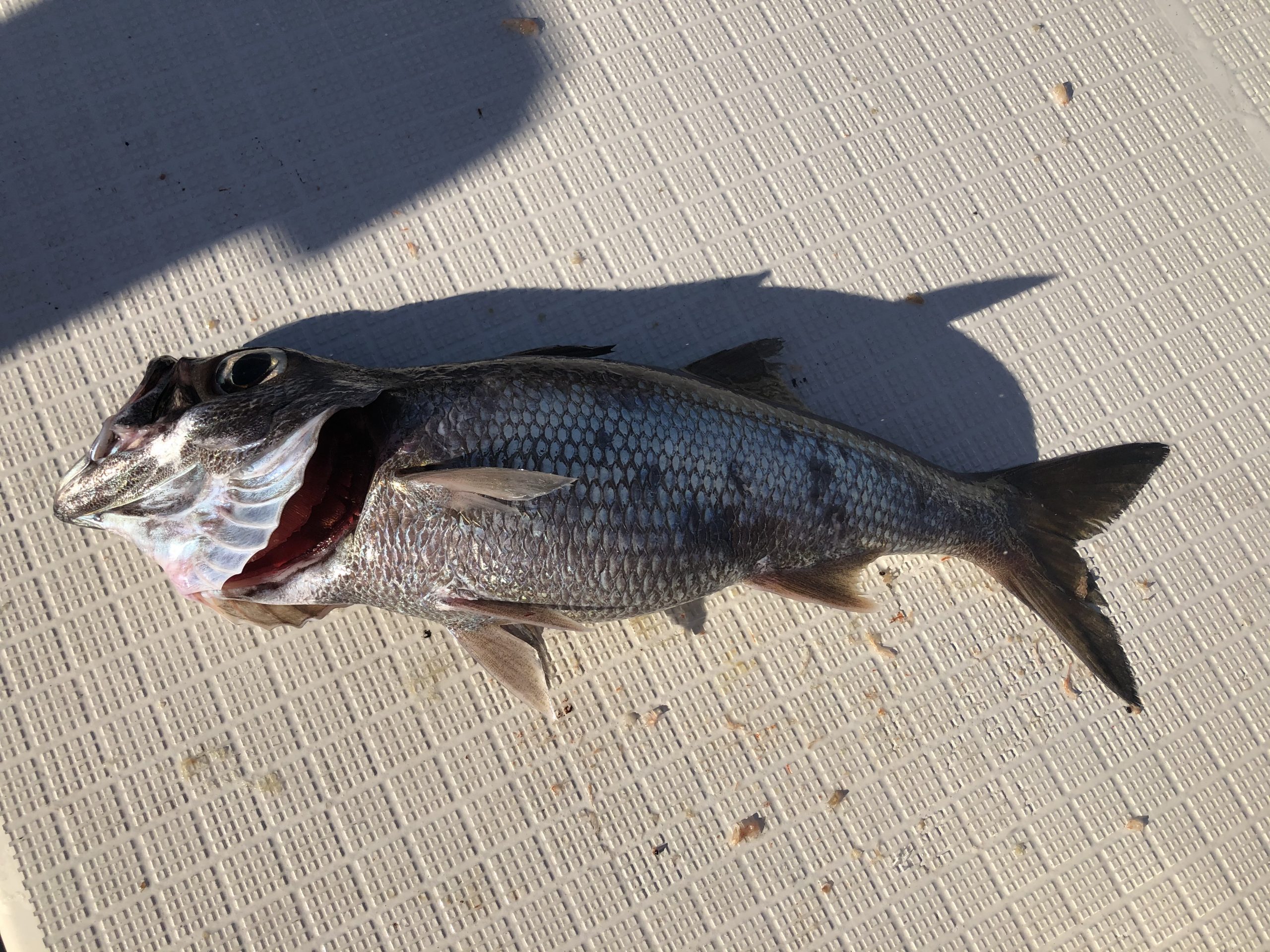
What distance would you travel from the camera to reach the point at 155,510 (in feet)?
7.20

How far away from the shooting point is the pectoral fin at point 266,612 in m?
2.52

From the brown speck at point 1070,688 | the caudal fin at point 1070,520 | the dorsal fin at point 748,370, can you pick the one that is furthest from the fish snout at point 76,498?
the brown speck at point 1070,688

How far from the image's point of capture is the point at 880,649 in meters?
3.11

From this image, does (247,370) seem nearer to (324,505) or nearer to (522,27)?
(324,505)

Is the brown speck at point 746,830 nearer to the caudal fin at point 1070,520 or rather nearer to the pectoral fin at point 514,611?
the pectoral fin at point 514,611

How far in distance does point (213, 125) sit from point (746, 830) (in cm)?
346

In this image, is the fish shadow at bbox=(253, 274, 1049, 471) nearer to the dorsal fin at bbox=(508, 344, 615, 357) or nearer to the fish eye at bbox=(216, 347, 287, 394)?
the dorsal fin at bbox=(508, 344, 615, 357)

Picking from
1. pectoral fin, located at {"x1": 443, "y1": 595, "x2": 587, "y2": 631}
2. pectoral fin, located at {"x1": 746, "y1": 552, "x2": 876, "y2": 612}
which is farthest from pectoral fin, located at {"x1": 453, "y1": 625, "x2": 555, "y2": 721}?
pectoral fin, located at {"x1": 746, "y1": 552, "x2": 876, "y2": 612}

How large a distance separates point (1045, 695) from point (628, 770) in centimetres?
166

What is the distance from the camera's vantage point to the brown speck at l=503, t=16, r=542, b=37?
3318mm

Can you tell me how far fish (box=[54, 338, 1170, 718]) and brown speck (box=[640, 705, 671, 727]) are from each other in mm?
528

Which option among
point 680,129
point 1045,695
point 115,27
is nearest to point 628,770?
point 1045,695

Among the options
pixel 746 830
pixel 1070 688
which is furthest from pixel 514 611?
pixel 1070 688

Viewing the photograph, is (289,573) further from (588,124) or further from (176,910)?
(588,124)
